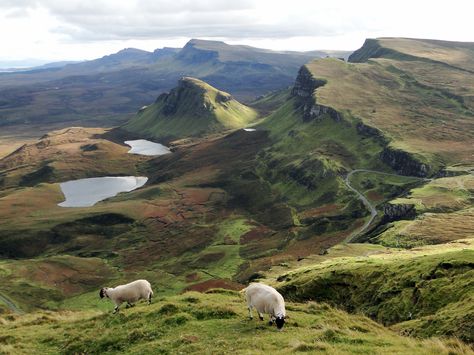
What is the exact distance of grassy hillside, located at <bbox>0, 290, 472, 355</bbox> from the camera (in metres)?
24.9

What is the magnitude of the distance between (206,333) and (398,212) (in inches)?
5069

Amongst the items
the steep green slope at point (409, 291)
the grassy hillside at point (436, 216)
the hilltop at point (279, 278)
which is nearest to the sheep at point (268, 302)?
the hilltop at point (279, 278)

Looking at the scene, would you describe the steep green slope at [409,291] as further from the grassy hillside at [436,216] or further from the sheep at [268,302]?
the grassy hillside at [436,216]

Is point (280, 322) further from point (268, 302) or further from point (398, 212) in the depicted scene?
point (398, 212)

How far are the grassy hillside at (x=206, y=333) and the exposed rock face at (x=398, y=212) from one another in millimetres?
115891

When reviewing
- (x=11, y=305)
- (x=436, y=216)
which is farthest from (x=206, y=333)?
(x=436, y=216)

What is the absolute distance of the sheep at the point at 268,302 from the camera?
28.6m

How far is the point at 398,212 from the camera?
14612cm

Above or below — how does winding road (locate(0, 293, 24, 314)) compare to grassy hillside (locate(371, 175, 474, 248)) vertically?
below

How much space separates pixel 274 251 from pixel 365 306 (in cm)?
11971

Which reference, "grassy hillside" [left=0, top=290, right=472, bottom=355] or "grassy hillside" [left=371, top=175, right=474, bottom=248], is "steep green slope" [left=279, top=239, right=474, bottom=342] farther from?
"grassy hillside" [left=371, top=175, right=474, bottom=248]

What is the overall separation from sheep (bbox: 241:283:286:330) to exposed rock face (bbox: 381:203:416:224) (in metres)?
118

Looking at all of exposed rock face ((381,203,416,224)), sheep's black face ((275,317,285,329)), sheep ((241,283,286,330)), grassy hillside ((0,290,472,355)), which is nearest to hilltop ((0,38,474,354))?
grassy hillside ((0,290,472,355))

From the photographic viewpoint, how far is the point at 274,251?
161375 millimetres
